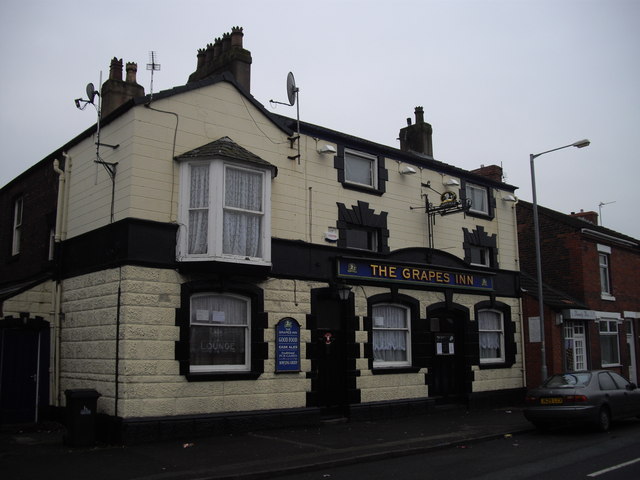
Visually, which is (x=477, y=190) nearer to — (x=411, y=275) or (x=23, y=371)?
(x=411, y=275)

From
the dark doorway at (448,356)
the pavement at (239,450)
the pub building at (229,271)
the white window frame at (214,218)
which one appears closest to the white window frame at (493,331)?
the pub building at (229,271)

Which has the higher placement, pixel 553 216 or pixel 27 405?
pixel 553 216

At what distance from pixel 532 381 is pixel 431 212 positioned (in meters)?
7.50

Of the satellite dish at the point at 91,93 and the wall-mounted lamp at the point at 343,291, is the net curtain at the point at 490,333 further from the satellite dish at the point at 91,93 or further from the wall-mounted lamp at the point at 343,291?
the satellite dish at the point at 91,93

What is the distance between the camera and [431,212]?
19.4 meters

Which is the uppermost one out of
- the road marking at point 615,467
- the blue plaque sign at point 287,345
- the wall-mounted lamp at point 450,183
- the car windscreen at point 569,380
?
the wall-mounted lamp at point 450,183

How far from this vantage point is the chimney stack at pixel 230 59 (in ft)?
53.7

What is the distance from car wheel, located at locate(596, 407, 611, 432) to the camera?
14.0 m

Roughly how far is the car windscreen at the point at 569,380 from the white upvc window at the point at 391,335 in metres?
4.45

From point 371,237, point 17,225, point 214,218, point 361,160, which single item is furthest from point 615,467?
point 17,225

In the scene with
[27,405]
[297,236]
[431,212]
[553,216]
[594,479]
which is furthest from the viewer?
[553,216]

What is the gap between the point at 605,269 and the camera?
2625cm

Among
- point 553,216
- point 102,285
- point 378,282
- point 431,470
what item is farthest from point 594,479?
point 553,216

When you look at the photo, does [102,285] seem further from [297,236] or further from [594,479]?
[594,479]
